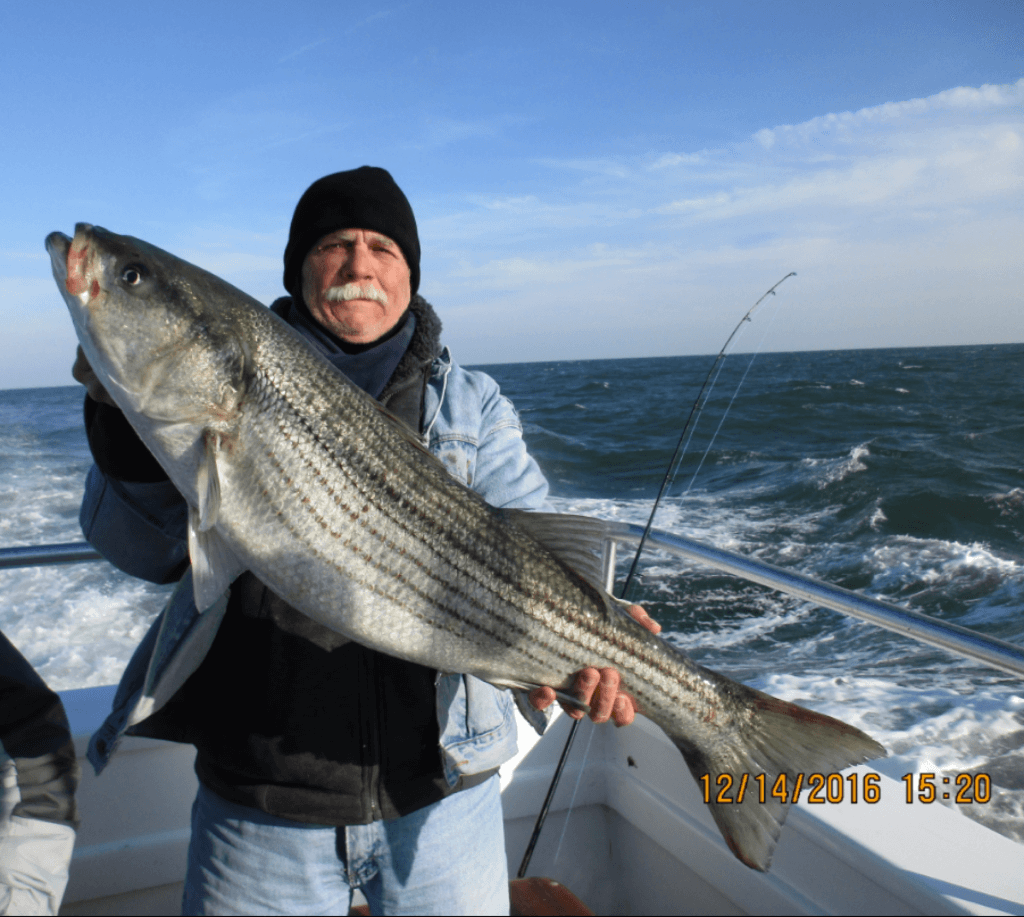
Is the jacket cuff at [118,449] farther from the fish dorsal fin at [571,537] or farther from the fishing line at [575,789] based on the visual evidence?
the fishing line at [575,789]

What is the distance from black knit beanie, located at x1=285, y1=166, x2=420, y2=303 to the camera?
2.58 meters

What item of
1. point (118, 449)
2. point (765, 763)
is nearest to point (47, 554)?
point (118, 449)

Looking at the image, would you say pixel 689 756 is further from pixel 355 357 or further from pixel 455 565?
pixel 355 357

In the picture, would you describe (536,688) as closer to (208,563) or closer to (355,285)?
(208,563)

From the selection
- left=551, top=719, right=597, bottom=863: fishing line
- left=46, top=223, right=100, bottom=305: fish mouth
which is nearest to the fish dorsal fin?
left=46, top=223, right=100, bottom=305: fish mouth

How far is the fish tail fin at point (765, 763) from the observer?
219cm

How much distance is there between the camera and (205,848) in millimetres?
2072

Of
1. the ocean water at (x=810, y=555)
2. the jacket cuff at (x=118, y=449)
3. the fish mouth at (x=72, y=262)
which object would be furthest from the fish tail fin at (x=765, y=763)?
the fish mouth at (x=72, y=262)

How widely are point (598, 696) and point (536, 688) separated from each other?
19 cm

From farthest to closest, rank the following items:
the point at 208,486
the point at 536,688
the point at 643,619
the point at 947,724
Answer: the point at 947,724 → the point at 643,619 → the point at 536,688 → the point at 208,486

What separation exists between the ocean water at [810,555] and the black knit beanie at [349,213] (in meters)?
3.06

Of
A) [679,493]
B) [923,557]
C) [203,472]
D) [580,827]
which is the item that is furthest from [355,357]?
[679,493]

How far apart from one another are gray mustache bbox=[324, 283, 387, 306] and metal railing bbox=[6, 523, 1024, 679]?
4.52 feet

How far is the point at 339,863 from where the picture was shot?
6.81ft
